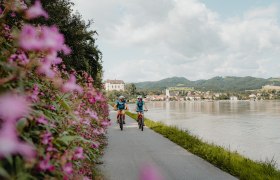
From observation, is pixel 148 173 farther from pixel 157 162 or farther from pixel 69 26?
pixel 69 26

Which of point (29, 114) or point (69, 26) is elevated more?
point (69, 26)

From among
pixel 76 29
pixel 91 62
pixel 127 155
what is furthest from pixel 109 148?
pixel 91 62

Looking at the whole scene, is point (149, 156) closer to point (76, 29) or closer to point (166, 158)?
point (166, 158)

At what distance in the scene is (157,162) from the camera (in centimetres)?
896

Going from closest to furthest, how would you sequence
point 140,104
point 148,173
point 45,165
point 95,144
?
point 148,173 → point 45,165 → point 95,144 → point 140,104

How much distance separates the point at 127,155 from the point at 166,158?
47.0 inches

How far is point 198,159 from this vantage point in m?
9.62

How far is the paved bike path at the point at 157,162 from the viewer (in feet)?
24.6

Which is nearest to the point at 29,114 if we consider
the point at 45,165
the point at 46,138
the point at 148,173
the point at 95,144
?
the point at 46,138

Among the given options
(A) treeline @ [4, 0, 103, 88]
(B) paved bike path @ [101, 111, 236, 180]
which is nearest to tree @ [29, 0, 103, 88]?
(A) treeline @ [4, 0, 103, 88]

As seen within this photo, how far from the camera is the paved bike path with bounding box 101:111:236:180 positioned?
751 cm

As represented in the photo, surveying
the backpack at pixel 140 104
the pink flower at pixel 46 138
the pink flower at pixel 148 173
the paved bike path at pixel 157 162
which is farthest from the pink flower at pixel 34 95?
the backpack at pixel 140 104

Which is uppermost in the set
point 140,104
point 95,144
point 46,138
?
point 46,138

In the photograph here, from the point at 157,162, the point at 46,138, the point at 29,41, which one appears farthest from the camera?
the point at 157,162
